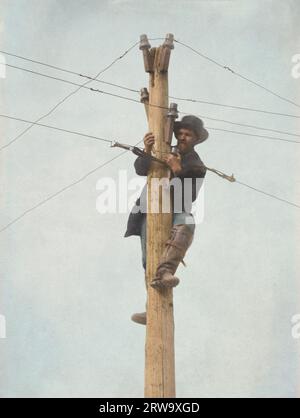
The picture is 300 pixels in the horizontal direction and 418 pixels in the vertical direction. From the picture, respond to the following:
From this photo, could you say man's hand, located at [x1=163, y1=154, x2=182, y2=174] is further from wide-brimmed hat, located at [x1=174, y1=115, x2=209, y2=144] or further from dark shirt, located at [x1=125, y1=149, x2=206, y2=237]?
wide-brimmed hat, located at [x1=174, y1=115, x2=209, y2=144]

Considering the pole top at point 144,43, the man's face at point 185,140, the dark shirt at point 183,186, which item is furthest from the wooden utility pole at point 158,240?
the man's face at point 185,140

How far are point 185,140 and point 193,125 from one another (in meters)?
0.16

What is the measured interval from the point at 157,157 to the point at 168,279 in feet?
3.86

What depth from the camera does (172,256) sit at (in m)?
6.38

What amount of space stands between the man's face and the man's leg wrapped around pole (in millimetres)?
794

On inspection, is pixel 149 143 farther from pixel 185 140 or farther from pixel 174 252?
pixel 174 252

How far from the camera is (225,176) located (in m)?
7.04

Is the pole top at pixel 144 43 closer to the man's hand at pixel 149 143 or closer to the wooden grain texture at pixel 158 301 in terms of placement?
the wooden grain texture at pixel 158 301

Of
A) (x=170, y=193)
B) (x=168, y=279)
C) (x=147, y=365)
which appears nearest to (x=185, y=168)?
(x=170, y=193)

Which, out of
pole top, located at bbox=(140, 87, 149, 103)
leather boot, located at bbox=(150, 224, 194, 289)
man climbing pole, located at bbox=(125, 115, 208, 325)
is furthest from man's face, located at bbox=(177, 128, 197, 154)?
leather boot, located at bbox=(150, 224, 194, 289)

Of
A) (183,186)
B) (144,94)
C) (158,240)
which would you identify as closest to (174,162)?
(183,186)

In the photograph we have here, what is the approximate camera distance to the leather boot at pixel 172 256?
628 centimetres
